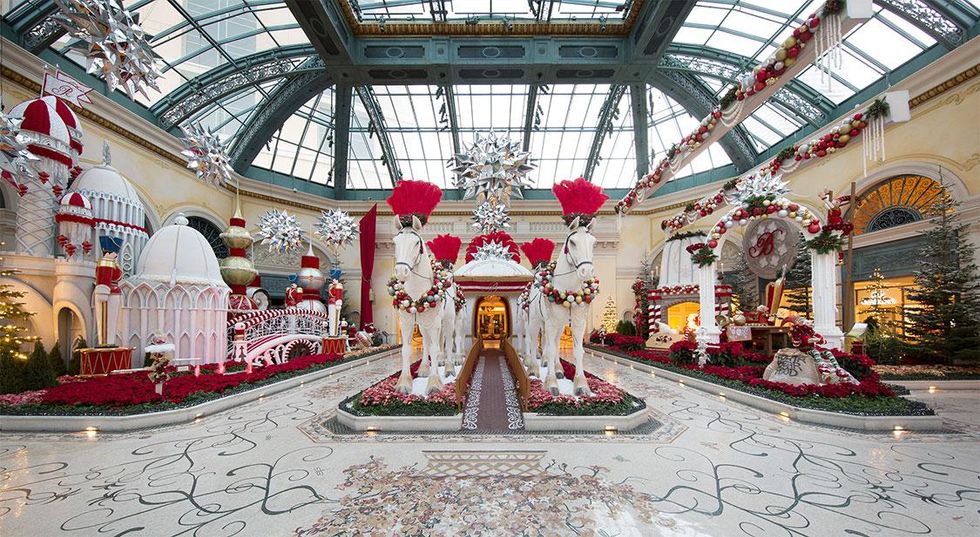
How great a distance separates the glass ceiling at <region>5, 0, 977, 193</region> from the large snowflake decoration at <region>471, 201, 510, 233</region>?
2.76 metres

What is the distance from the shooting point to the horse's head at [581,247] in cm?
478

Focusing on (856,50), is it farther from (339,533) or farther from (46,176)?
(46,176)

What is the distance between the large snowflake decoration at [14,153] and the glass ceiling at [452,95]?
4822mm

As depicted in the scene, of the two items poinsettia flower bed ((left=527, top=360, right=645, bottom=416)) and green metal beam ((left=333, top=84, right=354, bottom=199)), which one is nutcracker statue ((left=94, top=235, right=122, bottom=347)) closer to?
poinsettia flower bed ((left=527, top=360, right=645, bottom=416))

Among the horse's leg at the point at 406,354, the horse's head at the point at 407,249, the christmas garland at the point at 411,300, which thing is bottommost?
the horse's leg at the point at 406,354

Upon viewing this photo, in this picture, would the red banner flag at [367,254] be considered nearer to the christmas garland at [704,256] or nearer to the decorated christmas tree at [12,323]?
the decorated christmas tree at [12,323]

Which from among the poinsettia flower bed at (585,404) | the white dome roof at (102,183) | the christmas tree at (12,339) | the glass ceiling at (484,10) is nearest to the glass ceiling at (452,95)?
the glass ceiling at (484,10)

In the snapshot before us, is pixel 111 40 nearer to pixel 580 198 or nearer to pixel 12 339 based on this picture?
pixel 12 339

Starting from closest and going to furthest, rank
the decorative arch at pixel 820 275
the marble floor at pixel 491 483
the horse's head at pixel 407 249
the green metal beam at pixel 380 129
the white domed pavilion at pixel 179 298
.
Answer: the marble floor at pixel 491 483 < the horse's head at pixel 407 249 < the decorative arch at pixel 820 275 < the white domed pavilion at pixel 179 298 < the green metal beam at pixel 380 129

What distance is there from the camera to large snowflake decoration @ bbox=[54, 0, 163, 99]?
452 centimetres

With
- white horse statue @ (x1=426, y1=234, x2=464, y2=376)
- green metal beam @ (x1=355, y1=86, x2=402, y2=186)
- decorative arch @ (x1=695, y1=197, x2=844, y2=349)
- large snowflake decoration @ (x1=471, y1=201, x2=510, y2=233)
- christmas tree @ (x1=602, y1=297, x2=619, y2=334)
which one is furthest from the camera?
christmas tree @ (x1=602, y1=297, x2=619, y2=334)

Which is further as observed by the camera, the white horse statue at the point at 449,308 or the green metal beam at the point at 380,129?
the green metal beam at the point at 380,129

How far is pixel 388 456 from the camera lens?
368 centimetres

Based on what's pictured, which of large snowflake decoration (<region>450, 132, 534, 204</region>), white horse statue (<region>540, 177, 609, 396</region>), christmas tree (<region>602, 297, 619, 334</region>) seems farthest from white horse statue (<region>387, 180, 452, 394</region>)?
christmas tree (<region>602, 297, 619, 334</region>)
